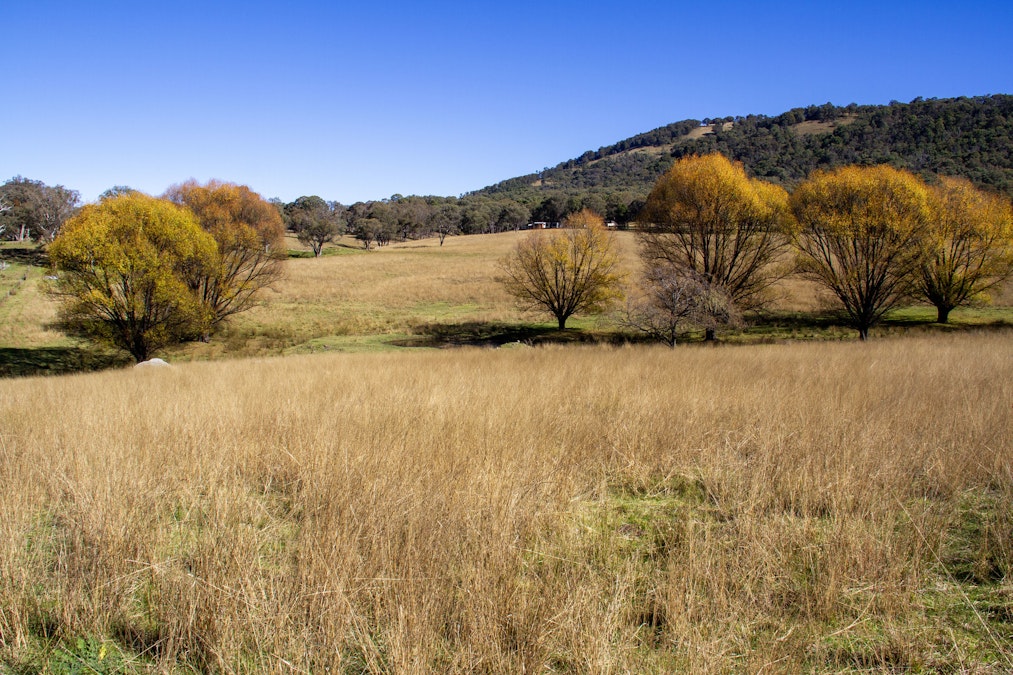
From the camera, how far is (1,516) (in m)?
3.23

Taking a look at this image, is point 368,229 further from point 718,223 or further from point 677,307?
point 677,307

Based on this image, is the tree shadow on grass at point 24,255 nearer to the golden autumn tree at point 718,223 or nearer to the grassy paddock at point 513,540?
→ the golden autumn tree at point 718,223

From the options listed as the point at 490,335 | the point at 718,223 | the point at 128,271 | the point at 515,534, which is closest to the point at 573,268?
the point at 490,335

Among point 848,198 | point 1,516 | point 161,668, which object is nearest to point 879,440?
point 161,668

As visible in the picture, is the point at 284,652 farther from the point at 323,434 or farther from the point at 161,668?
the point at 323,434

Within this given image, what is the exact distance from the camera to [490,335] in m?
34.0

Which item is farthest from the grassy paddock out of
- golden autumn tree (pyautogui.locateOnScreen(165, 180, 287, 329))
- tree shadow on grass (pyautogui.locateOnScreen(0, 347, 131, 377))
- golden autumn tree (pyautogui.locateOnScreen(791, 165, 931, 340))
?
golden autumn tree (pyautogui.locateOnScreen(165, 180, 287, 329))

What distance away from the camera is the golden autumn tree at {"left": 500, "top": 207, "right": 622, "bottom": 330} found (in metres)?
34.0

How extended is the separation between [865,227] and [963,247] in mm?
10601

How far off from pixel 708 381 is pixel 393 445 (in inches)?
224

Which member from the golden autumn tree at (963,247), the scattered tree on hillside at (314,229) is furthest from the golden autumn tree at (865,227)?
the scattered tree on hillside at (314,229)

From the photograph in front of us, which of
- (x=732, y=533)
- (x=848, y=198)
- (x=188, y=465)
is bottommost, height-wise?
(x=732, y=533)

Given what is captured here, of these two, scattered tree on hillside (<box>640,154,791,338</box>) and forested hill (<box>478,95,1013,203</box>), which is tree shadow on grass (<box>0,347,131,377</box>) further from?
forested hill (<box>478,95,1013,203</box>)

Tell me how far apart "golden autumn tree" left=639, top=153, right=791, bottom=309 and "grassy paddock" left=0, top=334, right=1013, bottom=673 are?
77.6 ft
